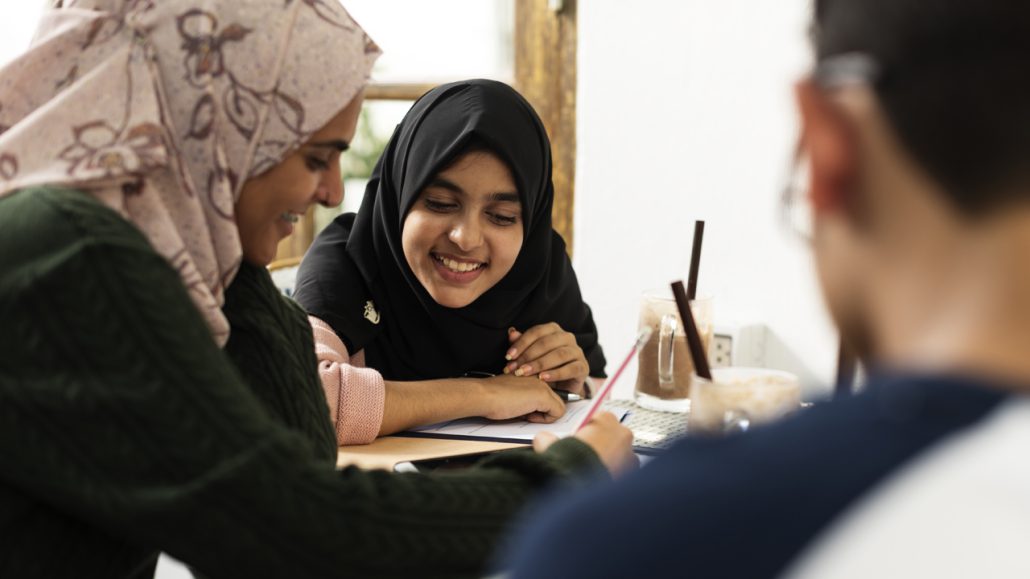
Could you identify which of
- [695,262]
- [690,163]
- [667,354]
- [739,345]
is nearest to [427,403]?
[667,354]

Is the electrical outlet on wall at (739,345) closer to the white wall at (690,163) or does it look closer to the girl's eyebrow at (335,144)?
the white wall at (690,163)

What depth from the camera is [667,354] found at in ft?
5.81

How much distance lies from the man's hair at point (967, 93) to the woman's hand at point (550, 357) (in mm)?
1395

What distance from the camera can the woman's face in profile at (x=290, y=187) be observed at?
3.81 feet

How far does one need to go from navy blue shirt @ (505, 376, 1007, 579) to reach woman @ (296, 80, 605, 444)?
4.13ft

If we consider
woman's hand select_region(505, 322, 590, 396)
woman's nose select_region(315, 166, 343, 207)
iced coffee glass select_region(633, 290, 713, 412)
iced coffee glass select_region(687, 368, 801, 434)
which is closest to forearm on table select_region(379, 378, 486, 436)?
woman's hand select_region(505, 322, 590, 396)

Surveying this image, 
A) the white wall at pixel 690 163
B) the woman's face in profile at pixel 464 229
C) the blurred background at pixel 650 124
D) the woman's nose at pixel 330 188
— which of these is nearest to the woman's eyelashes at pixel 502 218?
the woman's face in profile at pixel 464 229

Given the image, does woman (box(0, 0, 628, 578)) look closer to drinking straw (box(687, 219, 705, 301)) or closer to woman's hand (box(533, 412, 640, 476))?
woman's hand (box(533, 412, 640, 476))

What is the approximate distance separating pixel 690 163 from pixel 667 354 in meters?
1.04

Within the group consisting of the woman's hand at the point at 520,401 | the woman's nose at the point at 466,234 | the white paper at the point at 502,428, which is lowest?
the white paper at the point at 502,428

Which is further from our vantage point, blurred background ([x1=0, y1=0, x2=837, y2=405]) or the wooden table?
blurred background ([x1=0, y1=0, x2=837, y2=405])

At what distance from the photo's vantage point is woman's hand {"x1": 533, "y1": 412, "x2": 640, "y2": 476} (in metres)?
1.14

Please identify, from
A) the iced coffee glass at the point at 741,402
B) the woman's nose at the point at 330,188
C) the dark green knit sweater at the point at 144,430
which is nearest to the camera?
the dark green knit sweater at the point at 144,430

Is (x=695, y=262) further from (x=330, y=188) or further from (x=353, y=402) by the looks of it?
(x=330, y=188)
